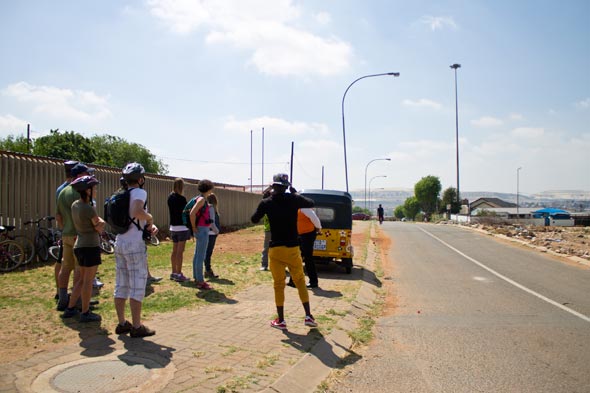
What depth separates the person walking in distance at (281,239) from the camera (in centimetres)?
615

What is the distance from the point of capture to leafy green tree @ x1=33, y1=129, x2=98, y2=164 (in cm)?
3753

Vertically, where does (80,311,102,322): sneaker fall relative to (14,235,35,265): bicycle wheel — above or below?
below

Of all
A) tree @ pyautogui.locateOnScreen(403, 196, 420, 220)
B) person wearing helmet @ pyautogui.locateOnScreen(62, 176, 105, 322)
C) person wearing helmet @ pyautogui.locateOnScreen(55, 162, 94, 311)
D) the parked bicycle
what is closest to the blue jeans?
person wearing helmet @ pyautogui.locateOnScreen(55, 162, 94, 311)

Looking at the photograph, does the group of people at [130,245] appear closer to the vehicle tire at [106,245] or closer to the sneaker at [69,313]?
the sneaker at [69,313]

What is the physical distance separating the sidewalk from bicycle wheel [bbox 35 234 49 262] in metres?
5.80

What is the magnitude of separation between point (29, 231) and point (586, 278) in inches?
551

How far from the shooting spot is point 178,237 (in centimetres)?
892

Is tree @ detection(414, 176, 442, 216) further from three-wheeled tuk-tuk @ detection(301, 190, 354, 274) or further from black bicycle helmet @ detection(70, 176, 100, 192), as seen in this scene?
black bicycle helmet @ detection(70, 176, 100, 192)

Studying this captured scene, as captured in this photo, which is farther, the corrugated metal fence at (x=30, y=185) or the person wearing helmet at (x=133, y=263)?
the corrugated metal fence at (x=30, y=185)

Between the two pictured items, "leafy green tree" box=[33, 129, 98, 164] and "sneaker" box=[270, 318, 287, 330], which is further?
"leafy green tree" box=[33, 129, 98, 164]

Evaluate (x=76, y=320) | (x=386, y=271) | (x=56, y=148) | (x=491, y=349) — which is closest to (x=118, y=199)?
(x=76, y=320)

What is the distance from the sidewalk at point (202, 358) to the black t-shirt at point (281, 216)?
1.16 m

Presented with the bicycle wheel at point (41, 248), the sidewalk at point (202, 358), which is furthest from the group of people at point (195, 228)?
the bicycle wheel at point (41, 248)

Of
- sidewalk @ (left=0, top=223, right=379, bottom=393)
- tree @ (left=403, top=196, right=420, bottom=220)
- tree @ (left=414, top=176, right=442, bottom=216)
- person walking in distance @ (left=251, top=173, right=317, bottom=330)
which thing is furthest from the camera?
tree @ (left=403, top=196, right=420, bottom=220)
